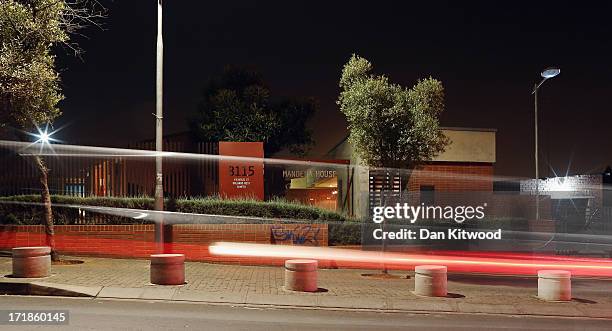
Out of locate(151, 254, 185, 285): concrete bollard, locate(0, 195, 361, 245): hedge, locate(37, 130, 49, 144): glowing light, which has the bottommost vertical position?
locate(151, 254, 185, 285): concrete bollard

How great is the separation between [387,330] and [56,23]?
418 inches

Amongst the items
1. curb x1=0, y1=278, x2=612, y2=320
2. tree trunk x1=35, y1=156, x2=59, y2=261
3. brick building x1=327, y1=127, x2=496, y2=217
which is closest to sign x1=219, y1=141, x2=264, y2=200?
brick building x1=327, y1=127, x2=496, y2=217

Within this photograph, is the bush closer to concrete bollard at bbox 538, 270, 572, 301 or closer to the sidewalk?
the sidewalk

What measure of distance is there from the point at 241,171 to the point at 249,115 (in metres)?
4.06

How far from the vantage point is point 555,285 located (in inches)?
543

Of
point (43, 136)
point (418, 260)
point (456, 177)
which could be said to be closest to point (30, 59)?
point (43, 136)

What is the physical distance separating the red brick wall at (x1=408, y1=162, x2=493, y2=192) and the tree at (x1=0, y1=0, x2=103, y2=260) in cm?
1428

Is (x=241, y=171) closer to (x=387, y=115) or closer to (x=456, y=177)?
(x=387, y=115)

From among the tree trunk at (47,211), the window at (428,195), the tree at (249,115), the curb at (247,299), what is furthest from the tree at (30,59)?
the window at (428,195)

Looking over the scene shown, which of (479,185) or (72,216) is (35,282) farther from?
(479,185)

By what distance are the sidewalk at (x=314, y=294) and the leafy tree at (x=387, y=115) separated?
3.44 m

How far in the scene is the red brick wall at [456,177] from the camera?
82.3 ft

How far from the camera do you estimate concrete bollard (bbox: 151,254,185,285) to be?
1323cm

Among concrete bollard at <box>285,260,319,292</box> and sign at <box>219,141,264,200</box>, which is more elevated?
sign at <box>219,141,264,200</box>
